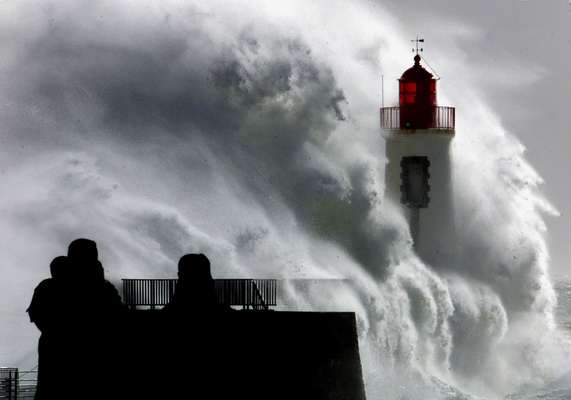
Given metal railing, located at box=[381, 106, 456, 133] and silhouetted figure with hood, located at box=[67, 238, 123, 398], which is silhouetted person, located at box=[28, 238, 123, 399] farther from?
metal railing, located at box=[381, 106, 456, 133]

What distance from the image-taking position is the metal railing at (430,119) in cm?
3553

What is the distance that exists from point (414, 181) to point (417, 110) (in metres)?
1.44

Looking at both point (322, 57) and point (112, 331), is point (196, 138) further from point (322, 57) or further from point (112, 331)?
point (112, 331)

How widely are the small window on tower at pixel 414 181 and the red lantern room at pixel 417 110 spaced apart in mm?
628

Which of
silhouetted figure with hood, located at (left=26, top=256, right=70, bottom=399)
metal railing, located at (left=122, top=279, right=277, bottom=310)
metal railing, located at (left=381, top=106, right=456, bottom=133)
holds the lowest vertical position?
silhouetted figure with hood, located at (left=26, top=256, right=70, bottom=399)

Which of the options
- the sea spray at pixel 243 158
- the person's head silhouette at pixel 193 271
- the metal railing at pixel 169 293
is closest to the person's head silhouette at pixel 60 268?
the person's head silhouette at pixel 193 271

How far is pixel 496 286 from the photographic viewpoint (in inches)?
1528

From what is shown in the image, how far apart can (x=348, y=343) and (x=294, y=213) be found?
25959 millimetres

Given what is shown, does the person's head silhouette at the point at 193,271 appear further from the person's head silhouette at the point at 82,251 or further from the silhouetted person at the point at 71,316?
the person's head silhouette at the point at 82,251

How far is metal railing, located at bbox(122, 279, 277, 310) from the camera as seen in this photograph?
2097 cm

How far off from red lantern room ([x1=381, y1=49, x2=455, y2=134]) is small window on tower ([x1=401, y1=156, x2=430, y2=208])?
24.7 inches

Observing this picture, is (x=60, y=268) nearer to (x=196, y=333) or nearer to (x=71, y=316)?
(x=71, y=316)

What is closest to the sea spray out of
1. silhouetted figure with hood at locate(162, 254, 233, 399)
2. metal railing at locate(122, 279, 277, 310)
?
metal railing at locate(122, 279, 277, 310)

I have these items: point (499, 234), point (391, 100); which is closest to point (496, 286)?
point (499, 234)
